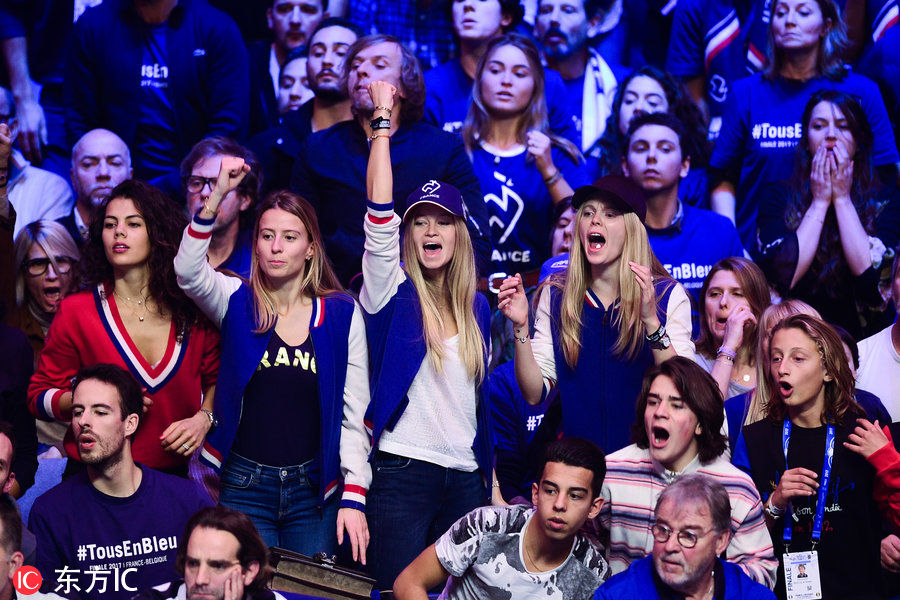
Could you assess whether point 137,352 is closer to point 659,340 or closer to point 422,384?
point 422,384

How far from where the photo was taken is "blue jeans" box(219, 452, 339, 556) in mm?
3404

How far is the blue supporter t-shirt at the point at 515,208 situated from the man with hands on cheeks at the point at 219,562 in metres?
2.50

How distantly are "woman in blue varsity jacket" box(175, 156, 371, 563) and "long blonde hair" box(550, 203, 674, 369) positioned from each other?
693mm

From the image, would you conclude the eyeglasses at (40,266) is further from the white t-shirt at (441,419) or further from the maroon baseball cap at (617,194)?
the maroon baseball cap at (617,194)

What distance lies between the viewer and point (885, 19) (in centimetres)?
584

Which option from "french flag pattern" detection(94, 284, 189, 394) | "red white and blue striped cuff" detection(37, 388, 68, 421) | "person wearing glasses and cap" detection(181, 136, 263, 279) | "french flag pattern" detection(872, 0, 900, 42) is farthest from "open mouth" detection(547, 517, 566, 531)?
"french flag pattern" detection(872, 0, 900, 42)

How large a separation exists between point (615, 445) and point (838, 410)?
730 millimetres

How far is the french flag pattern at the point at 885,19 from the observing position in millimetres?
5836

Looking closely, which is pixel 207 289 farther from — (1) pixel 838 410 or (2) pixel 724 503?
(1) pixel 838 410

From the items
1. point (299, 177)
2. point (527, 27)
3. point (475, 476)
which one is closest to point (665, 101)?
point (527, 27)

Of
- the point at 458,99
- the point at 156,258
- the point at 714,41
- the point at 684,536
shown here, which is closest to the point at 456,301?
the point at 156,258

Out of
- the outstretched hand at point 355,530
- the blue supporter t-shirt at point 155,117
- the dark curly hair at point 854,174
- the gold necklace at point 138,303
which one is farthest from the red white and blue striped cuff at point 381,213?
the dark curly hair at point 854,174

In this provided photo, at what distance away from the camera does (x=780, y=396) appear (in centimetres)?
368

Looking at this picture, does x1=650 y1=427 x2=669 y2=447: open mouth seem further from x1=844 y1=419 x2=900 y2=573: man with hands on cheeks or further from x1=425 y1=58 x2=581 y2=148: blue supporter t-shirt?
x1=425 y1=58 x2=581 y2=148: blue supporter t-shirt
